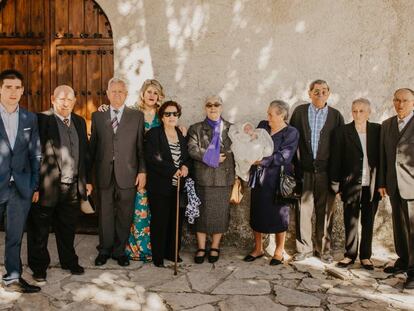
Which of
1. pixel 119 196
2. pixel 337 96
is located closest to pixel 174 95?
pixel 119 196

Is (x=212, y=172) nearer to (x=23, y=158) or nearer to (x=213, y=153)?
(x=213, y=153)

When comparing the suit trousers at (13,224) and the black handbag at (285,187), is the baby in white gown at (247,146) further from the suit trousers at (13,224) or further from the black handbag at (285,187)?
the suit trousers at (13,224)

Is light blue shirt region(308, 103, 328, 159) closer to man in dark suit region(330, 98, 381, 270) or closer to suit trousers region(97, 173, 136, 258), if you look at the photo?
man in dark suit region(330, 98, 381, 270)

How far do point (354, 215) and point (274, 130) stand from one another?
124cm

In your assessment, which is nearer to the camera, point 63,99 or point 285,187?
point 63,99

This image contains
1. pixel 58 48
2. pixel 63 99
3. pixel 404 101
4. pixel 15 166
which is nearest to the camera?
pixel 15 166

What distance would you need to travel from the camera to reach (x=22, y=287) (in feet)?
13.6

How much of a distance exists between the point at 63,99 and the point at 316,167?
8.92ft

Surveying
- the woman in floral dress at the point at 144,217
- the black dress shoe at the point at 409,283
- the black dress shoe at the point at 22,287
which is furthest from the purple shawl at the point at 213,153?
the black dress shoe at the point at 409,283

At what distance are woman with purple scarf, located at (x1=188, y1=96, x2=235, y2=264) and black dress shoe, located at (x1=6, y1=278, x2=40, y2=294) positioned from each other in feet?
5.64

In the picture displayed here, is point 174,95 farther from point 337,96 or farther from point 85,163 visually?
point 337,96

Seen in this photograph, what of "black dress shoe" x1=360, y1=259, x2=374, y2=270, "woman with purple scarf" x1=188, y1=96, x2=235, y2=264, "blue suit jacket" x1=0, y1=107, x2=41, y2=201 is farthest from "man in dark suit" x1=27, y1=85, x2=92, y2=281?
"black dress shoe" x1=360, y1=259, x2=374, y2=270

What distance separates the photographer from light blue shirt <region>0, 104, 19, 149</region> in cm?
401

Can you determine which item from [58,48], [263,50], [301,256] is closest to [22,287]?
[301,256]
